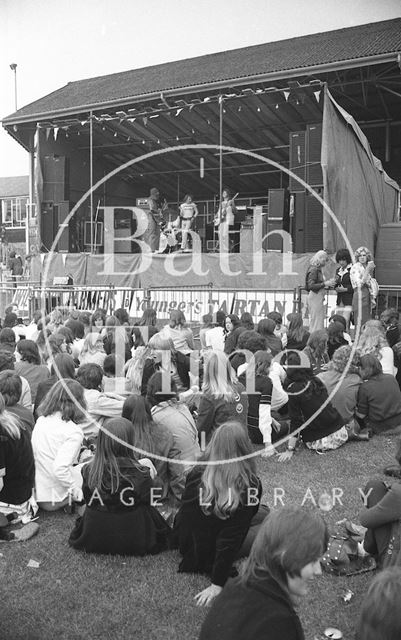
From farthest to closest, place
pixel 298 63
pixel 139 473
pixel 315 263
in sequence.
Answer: pixel 298 63 < pixel 315 263 < pixel 139 473

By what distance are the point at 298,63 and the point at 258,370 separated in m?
10.3

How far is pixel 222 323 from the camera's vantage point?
25.9 ft

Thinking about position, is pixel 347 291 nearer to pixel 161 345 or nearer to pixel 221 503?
pixel 161 345

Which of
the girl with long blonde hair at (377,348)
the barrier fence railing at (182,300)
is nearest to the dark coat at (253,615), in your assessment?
the girl with long blonde hair at (377,348)

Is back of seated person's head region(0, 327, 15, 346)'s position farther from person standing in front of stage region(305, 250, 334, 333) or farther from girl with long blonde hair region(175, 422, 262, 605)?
person standing in front of stage region(305, 250, 334, 333)

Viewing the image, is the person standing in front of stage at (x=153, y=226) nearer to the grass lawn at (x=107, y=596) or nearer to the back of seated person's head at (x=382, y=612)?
the grass lawn at (x=107, y=596)

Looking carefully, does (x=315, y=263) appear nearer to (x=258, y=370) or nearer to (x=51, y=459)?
(x=258, y=370)

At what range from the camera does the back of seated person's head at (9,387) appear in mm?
4246

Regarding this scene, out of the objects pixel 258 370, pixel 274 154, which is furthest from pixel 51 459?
pixel 274 154

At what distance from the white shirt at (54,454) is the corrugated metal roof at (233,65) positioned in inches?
432

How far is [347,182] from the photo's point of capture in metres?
11.7

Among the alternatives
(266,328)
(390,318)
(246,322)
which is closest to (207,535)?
(266,328)

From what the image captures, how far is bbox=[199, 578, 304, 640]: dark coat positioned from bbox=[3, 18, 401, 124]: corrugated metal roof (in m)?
12.4

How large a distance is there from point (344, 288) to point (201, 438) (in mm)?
4856
